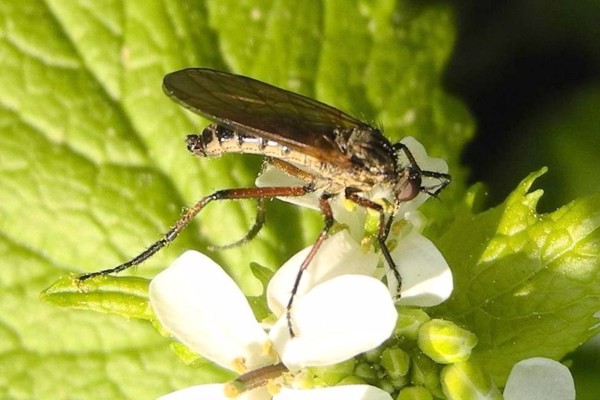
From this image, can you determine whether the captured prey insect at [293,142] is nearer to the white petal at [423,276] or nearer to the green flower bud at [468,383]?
the white petal at [423,276]

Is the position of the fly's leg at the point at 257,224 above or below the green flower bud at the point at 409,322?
above

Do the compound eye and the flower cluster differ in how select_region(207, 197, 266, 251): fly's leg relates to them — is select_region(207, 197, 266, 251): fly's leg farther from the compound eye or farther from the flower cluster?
the flower cluster

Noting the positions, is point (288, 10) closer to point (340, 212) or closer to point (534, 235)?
point (340, 212)

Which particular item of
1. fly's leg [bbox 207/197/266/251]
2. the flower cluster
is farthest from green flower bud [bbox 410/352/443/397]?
fly's leg [bbox 207/197/266/251]

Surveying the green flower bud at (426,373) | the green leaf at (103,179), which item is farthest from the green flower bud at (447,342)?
the green leaf at (103,179)

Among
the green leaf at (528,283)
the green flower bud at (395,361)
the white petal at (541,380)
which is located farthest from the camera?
the green leaf at (528,283)

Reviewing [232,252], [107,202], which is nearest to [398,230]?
[232,252]

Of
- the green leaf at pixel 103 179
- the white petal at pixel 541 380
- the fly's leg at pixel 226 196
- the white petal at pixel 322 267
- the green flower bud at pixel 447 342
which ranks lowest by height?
the white petal at pixel 541 380

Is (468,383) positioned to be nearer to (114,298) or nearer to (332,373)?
(332,373)
